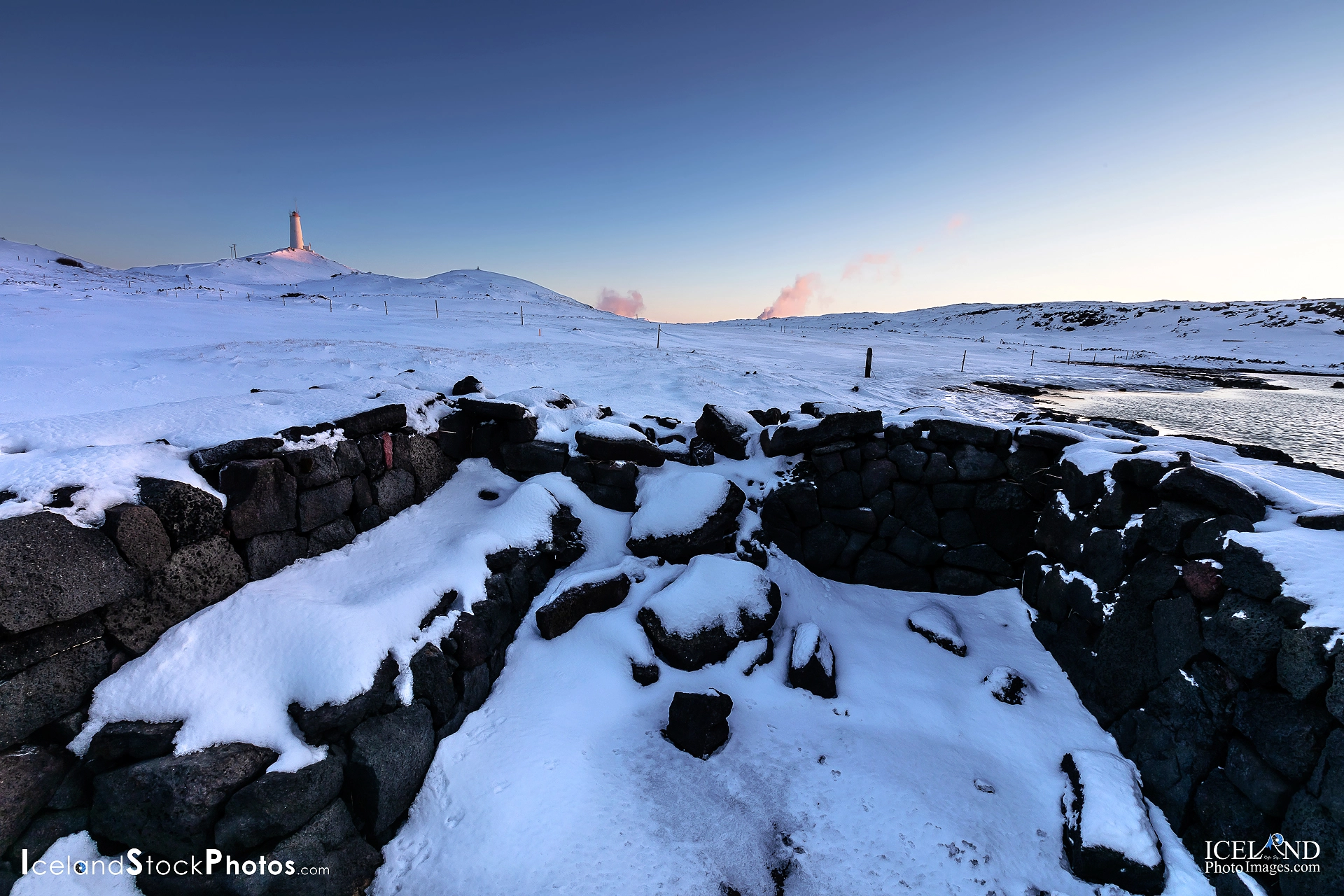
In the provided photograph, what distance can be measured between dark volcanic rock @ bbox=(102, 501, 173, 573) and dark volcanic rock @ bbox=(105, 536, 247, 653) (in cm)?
11

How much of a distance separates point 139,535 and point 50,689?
1.04 metres

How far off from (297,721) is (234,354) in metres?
14.2

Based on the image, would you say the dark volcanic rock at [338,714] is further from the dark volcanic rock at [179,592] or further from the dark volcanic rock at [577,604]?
the dark volcanic rock at [577,604]

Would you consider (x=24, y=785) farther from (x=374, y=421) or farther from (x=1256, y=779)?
(x=1256, y=779)

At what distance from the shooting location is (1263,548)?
3920 millimetres

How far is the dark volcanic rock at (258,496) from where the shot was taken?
461 centimetres

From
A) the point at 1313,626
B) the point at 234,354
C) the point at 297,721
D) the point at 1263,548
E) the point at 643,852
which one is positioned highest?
the point at 234,354

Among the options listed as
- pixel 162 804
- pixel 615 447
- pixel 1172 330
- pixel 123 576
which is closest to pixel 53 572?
pixel 123 576

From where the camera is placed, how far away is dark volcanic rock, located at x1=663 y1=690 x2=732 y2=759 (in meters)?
4.65

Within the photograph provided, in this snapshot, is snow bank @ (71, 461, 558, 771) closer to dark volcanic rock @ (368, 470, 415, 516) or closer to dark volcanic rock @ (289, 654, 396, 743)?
dark volcanic rock @ (289, 654, 396, 743)

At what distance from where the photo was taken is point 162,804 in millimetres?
3293

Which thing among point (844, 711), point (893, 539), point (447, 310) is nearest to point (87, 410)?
point (844, 711)

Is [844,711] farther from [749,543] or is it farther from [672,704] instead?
[749,543]

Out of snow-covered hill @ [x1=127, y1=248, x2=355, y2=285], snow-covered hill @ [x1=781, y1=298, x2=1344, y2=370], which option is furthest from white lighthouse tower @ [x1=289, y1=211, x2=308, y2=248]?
snow-covered hill @ [x1=781, y1=298, x2=1344, y2=370]
